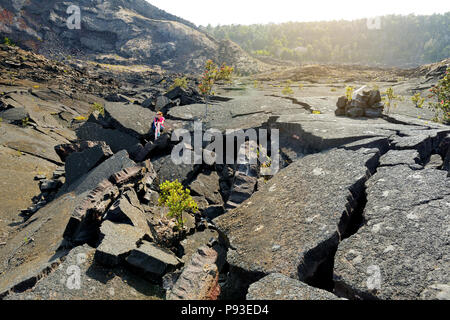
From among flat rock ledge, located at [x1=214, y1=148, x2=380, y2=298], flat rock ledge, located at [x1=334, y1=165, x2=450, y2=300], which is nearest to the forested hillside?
flat rock ledge, located at [x1=214, y1=148, x2=380, y2=298]

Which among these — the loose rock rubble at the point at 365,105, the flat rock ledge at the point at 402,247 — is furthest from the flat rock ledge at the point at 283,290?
the loose rock rubble at the point at 365,105

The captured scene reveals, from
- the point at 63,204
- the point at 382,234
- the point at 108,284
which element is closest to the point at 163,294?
the point at 108,284

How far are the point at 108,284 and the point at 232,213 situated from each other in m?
2.28

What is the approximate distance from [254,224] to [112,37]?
9220 centimetres

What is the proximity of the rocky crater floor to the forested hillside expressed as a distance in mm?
123324

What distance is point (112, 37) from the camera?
79.9 metres

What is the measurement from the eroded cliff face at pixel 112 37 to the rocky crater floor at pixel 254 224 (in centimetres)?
5435

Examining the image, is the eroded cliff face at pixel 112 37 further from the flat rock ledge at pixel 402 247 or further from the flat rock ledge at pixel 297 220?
the flat rock ledge at pixel 402 247

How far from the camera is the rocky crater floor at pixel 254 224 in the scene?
9.84 ft

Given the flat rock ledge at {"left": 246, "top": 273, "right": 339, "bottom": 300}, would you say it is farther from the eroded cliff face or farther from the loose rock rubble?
the eroded cliff face

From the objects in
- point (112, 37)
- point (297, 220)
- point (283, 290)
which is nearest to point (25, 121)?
point (297, 220)

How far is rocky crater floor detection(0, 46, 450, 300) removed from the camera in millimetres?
3000

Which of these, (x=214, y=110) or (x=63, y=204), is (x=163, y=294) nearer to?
(x=63, y=204)

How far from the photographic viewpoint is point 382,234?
3.24m
